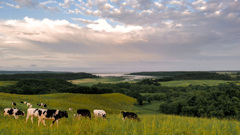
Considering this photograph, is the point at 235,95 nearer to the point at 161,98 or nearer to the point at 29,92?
the point at 161,98

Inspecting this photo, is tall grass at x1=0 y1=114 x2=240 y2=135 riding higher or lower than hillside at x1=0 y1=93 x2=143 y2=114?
higher

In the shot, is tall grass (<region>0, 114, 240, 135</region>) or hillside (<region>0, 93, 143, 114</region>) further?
hillside (<region>0, 93, 143, 114</region>)

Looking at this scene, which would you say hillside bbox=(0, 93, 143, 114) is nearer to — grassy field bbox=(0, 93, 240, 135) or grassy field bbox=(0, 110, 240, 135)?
grassy field bbox=(0, 93, 240, 135)

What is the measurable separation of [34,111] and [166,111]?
58770 mm

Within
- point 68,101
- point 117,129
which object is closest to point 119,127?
point 117,129

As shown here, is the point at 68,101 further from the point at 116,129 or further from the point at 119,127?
the point at 116,129

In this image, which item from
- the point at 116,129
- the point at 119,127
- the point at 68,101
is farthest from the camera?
the point at 68,101

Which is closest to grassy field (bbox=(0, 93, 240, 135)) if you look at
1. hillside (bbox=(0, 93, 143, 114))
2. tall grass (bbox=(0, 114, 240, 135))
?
tall grass (bbox=(0, 114, 240, 135))

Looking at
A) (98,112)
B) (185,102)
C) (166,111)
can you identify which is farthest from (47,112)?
(166,111)

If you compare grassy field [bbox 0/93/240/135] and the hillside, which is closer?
grassy field [bbox 0/93/240/135]

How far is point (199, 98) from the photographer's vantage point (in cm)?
4353

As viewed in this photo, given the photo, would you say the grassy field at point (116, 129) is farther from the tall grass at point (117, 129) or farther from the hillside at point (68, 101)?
the hillside at point (68, 101)

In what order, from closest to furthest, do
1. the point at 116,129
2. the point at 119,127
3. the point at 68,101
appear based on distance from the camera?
the point at 116,129 → the point at 119,127 → the point at 68,101

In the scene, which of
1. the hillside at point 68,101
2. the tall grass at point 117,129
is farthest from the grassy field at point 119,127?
the hillside at point 68,101
